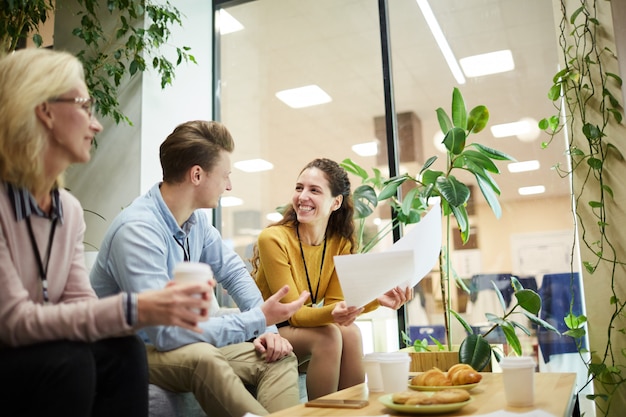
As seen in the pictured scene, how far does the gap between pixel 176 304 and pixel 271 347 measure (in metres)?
→ 0.77

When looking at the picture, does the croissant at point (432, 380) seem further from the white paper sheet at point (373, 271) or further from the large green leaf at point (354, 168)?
the large green leaf at point (354, 168)

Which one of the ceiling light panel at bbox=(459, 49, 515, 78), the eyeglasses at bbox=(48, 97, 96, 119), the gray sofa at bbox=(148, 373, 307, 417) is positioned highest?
the ceiling light panel at bbox=(459, 49, 515, 78)

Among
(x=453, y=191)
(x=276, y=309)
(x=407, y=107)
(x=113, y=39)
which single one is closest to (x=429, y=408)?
(x=276, y=309)

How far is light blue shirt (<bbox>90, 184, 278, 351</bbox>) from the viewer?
1.57 metres

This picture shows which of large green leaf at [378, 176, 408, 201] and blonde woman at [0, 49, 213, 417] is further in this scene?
large green leaf at [378, 176, 408, 201]

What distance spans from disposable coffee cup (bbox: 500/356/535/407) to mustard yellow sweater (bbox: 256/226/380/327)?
0.96m

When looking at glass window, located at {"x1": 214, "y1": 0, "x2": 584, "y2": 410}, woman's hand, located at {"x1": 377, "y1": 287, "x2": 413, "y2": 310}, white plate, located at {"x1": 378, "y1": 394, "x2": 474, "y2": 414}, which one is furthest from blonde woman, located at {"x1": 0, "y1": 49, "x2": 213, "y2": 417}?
glass window, located at {"x1": 214, "y1": 0, "x2": 584, "y2": 410}

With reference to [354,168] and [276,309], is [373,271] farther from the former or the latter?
[354,168]

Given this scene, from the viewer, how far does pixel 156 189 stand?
1.84 metres

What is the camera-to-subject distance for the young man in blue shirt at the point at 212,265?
1.54 meters

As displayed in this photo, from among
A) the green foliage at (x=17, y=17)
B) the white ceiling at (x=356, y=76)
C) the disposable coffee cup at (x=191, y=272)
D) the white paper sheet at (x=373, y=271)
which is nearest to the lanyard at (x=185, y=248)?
the white paper sheet at (x=373, y=271)

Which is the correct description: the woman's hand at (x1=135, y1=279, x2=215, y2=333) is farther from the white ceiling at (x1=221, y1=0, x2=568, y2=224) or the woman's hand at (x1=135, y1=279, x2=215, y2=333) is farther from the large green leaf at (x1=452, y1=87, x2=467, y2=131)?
the white ceiling at (x1=221, y1=0, x2=568, y2=224)

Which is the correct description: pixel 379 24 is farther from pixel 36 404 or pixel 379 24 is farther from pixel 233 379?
pixel 36 404

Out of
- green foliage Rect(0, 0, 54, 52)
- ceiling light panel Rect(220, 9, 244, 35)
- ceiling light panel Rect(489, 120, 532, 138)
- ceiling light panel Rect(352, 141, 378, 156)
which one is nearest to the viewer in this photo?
green foliage Rect(0, 0, 54, 52)
